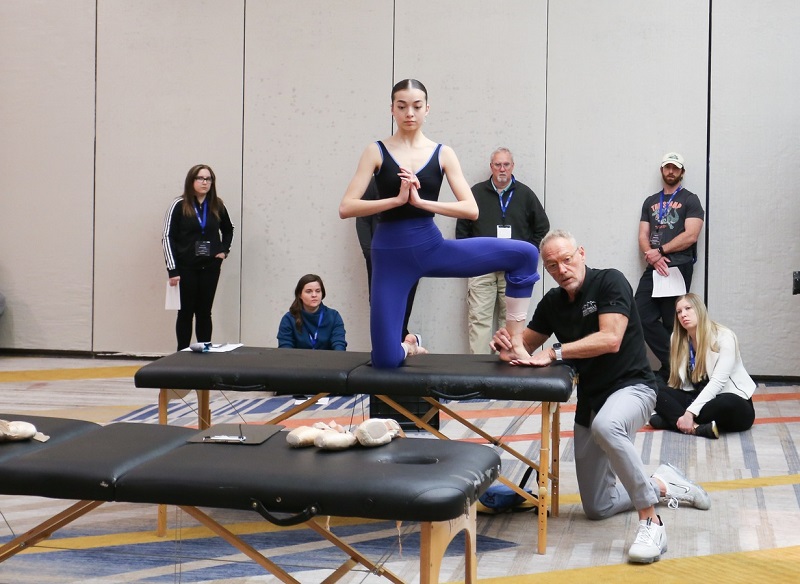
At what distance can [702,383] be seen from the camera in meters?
5.36

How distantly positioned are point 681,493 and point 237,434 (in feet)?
6.39

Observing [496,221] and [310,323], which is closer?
[310,323]

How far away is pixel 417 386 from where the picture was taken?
3424 mm

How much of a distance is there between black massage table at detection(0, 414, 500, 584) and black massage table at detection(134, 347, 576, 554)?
81cm

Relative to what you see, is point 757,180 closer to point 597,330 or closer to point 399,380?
point 597,330

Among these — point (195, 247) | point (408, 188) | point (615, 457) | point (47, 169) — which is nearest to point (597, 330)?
point (615, 457)

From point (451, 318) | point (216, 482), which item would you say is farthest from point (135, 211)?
point (216, 482)

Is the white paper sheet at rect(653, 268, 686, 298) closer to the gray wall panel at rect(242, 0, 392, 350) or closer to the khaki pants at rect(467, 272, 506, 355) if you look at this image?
the khaki pants at rect(467, 272, 506, 355)

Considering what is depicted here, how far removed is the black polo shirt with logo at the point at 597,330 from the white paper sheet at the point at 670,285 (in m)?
3.28

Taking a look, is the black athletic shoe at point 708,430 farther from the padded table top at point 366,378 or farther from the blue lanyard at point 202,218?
the blue lanyard at point 202,218

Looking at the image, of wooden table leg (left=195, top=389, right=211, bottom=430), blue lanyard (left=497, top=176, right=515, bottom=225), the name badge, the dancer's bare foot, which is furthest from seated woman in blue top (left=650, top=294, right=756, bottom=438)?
wooden table leg (left=195, top=389, right=211, bottom=430)

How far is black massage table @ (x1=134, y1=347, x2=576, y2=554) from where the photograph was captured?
336 centimetres

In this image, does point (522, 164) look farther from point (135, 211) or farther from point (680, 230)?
point (135, 211)

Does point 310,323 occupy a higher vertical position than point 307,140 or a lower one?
lower
